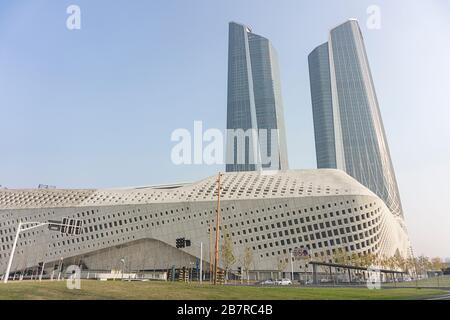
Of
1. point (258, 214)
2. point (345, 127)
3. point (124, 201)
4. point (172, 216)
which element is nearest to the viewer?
point (258, 214)

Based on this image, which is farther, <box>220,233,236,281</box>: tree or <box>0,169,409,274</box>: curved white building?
<box>0,169,409,274</box>: curved white building

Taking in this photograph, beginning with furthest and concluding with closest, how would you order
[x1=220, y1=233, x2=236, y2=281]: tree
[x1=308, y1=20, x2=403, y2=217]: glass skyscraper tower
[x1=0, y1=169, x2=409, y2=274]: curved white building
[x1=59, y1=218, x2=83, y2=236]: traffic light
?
[x1=308, y1=20, x2=403, y2=217]: glass skyscraper tower, [x1=0, y1=169, x2=409, y2=274]: curved white building, [x1=220, y1=233, x2=236, y2=281]: tree, [x1=59, y1=218, x2=83, y2=236]: traffic light

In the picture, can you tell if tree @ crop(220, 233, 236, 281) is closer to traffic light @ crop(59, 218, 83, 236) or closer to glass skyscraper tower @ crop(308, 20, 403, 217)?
traffic light @ crop(59, 218, 83, 236)

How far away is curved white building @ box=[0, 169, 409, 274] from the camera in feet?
264

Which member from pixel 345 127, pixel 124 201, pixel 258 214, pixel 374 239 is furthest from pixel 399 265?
pixel 345 127

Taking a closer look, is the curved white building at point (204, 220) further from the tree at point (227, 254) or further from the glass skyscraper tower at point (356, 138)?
the glass skyscraper tower at point (356, 138)

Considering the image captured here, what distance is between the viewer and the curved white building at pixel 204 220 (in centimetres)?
8044

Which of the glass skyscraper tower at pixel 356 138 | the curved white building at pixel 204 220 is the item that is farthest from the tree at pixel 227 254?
the glass skyscraper tower at pixel 356 138

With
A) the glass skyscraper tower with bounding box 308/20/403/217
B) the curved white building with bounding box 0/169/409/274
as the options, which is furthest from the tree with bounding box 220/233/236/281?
the glass skyscraper tower with bounding box 308/20/403/217

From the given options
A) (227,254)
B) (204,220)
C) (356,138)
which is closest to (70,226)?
(227,254)

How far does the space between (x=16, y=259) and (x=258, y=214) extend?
2835 inches

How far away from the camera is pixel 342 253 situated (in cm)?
7712
